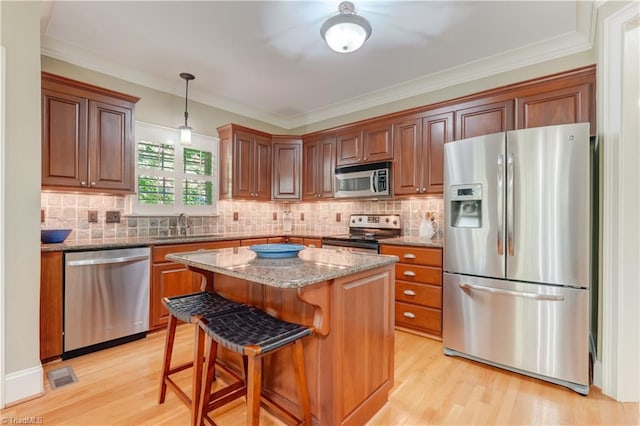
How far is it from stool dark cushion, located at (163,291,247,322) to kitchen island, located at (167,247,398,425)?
0.13 metres

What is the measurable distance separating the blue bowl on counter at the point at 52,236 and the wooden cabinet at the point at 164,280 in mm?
683

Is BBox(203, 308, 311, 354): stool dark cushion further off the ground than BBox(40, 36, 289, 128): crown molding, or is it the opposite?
BBox(40, 36, 289, 128): crown molding

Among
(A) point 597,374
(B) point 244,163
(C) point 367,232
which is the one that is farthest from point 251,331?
(B) point 244,163

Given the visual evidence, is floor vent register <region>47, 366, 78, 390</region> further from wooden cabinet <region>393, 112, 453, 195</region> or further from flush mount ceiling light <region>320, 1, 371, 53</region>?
wooden cabinet <region>393, 112, 453, 195</region>

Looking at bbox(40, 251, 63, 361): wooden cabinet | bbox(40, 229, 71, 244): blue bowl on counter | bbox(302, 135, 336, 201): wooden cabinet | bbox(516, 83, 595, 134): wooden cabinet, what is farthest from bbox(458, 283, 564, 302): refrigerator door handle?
bbox(40, 229, 71, 244): blue bowl on counter

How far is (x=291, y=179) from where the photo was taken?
14.6ft

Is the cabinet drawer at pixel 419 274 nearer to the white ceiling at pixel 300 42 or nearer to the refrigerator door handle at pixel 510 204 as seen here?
the refrigerator door handle at pixel 510 204

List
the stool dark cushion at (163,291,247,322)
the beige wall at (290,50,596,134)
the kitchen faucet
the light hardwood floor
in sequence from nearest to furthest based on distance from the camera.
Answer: the stool dark cushion at (163,291,247,322), the light hardwood floor, the beige wall at (290,50,596,134), the kitchen faucet

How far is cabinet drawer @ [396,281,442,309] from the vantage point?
9.32 ft

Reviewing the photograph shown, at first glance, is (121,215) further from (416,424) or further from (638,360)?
(638,360)

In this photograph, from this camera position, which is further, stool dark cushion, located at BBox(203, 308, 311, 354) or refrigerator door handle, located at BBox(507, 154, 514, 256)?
refrigerator door handle, located at BBox(507, 154, 514, 256)

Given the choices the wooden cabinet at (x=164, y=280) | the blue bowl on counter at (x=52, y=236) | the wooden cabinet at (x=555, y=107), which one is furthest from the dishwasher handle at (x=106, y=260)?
the wooden cabinet at (x=555, y=107)

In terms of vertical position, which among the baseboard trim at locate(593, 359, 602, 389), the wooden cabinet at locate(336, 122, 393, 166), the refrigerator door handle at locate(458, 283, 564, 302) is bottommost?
the baseboard trim at locate(593, 359, 602, 389)

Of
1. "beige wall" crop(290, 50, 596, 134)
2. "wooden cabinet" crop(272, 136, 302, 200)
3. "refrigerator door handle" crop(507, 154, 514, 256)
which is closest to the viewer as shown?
"refrigerator door handle" crop(507, 154, 514, 256)
